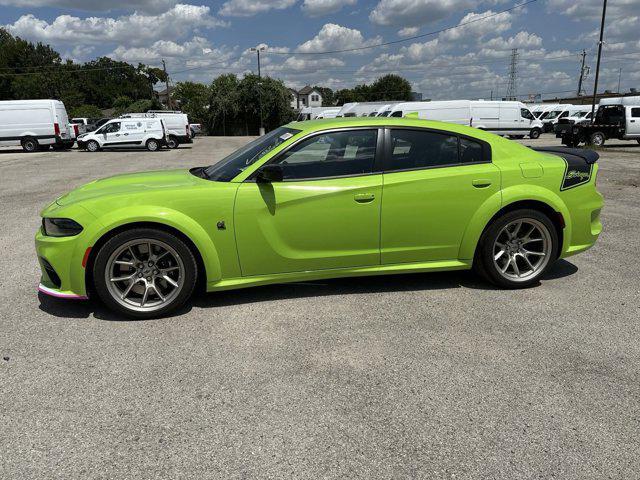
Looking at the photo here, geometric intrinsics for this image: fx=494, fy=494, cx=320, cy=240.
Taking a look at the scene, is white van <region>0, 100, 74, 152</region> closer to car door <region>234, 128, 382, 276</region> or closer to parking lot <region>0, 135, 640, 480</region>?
parking lot <region>0, 135, 640, 480</region>

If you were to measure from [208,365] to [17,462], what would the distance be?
1.14 metres

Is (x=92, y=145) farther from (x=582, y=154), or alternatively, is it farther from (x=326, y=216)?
(x=582, y=154)

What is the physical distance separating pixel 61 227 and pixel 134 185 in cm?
67

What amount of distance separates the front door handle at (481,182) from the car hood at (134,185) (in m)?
2.29

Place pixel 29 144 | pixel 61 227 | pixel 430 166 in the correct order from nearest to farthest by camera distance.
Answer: pixel 61 227, pixel 430 166, pixel 29 144

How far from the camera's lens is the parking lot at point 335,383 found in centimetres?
230

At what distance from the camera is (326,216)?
3.92 metres

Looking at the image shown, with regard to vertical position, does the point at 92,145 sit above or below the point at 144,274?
above

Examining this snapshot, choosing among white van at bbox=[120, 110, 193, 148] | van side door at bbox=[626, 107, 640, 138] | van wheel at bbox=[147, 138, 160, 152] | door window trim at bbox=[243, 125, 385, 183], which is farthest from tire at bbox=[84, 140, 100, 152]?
van side door at bbox=[626, 107, 640, 138]

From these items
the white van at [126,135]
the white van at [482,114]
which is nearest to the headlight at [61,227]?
the white van at [126,135]

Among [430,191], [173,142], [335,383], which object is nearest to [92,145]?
[173,142]

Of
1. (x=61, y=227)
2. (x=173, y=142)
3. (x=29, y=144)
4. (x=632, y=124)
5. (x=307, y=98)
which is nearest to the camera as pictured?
(x=61, y=227)

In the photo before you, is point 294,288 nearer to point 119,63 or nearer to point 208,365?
point 208,365

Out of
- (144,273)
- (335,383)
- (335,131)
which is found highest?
(335,131)
